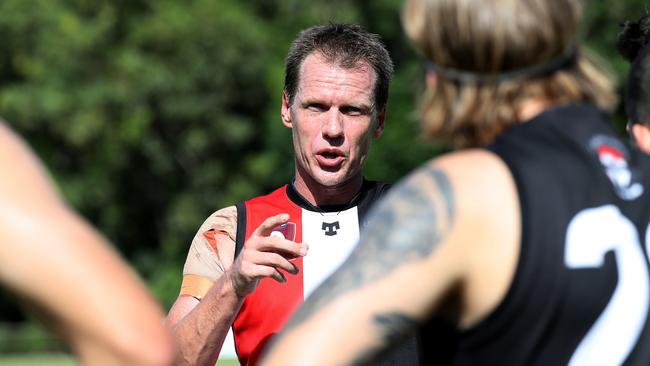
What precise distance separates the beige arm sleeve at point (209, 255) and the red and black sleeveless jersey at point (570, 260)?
2258 millimetres

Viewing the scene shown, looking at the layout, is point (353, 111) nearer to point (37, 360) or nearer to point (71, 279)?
point (71, 279)

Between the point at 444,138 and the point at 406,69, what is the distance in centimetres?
3149

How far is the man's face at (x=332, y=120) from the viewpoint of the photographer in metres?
4.81

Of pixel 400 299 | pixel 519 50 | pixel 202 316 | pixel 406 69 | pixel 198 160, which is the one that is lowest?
pixel 198 160

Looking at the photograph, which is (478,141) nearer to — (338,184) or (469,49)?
(469,49)

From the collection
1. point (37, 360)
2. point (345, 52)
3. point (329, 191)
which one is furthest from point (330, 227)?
point (37, 360)

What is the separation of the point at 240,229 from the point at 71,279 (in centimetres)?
281

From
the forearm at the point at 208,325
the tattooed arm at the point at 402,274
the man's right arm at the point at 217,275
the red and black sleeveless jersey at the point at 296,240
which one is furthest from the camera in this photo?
the red and black sleeveless jersey at the point at 296,240

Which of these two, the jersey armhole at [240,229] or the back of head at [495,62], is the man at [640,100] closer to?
the back of head at [495,62]

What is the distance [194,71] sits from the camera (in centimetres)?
3725

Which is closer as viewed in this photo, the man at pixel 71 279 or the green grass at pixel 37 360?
the man at pixel 71 279

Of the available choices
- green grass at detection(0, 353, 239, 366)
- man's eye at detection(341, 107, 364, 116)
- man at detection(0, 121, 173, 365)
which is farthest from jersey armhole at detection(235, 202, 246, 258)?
green grass at detection(0, 353, 239, 366)

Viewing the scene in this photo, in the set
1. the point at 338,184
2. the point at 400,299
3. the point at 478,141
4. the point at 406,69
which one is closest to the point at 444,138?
the point at 478,141

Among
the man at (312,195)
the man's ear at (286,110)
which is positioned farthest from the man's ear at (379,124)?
the man's ear at (286,110)
